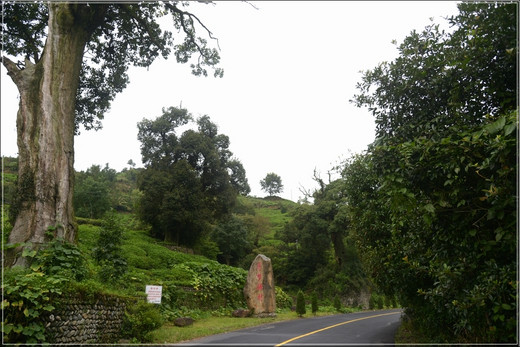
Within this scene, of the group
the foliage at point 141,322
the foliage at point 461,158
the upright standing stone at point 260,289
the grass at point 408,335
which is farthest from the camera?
the upright standing stone at point 260,289

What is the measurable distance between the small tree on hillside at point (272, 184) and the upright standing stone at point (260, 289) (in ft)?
247

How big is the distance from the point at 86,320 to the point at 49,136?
20.1 feet

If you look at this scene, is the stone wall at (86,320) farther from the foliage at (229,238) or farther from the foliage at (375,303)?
the foliage at (375,303)

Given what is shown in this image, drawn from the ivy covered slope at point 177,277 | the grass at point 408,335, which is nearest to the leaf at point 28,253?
the ivy covered slope at point 177,277

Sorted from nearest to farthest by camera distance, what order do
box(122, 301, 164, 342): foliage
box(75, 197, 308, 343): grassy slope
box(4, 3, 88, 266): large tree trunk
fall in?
box(122, 301, 164, 342): foliage
box(4, 3, 88, 266): large tree trunk
box(75, 197, 308, 343): grassy slope

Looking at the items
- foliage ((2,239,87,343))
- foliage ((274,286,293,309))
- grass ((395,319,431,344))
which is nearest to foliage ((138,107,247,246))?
foliage ((274,286,293,309))

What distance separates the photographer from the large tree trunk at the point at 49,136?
11.0m

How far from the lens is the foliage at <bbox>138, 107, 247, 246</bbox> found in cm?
2986

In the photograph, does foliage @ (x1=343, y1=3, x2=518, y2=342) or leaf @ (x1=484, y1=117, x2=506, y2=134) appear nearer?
leaf @ (x1=484, y1=117, x2=506, y2=134)

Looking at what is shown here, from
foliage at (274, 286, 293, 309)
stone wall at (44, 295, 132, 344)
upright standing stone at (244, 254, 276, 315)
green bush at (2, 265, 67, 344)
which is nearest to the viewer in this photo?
green bush at (2, 265, 67, 344)

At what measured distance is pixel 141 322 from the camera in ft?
32.0

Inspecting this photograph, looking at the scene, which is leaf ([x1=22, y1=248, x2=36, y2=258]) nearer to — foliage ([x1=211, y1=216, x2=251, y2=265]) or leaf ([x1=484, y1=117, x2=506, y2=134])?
leaf ([x1=484, y1=117, x2=506, y2=134])

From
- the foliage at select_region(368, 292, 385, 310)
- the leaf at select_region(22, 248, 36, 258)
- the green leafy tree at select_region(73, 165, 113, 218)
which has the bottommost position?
the foliage at select_region(368, 292, 385, 310)

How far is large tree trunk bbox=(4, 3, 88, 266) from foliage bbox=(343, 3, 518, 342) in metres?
9.43
